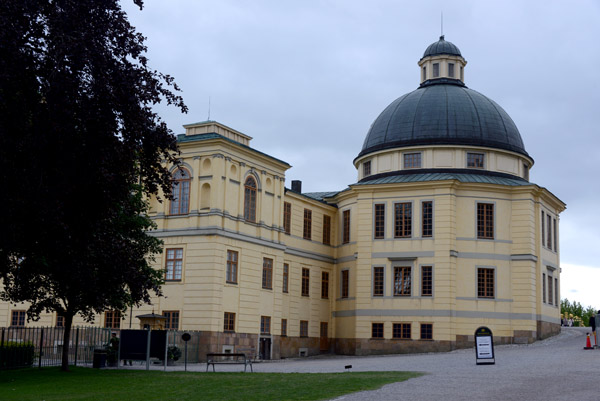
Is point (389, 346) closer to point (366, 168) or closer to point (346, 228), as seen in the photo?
point (346, 228)

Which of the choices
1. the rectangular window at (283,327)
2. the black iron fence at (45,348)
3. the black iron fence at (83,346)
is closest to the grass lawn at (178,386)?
the black iron fence at (45,348)

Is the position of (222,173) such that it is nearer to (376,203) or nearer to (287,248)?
(287,248)

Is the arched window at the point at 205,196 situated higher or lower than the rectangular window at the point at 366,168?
lower

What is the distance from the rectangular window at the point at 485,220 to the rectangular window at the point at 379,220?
6134mm

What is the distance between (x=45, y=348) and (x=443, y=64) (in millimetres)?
36160

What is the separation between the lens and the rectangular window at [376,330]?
4878 cm

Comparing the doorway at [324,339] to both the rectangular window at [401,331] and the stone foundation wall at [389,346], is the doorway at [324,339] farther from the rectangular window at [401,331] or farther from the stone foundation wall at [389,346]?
the rectangular window at [401,331]

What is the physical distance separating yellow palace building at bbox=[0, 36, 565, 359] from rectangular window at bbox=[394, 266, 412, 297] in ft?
0.22

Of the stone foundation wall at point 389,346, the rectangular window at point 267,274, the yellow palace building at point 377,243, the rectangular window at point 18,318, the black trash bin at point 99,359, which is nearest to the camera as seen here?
the black trash bin at point 99,359

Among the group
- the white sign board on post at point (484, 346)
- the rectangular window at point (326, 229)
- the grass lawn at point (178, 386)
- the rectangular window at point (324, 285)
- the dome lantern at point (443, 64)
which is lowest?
the grass lawn at point (178, 386)

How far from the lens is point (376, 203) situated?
4997 centimetres

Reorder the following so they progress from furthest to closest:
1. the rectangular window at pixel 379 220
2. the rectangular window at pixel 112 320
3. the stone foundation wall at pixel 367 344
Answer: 1. the rectangular window at pixel 379 220
2. the rectangular window at pixel 112 320
3. the stone foundation wall at pixel 367 344

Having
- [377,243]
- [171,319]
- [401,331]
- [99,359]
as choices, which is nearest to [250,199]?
[171,319]

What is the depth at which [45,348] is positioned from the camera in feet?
115
